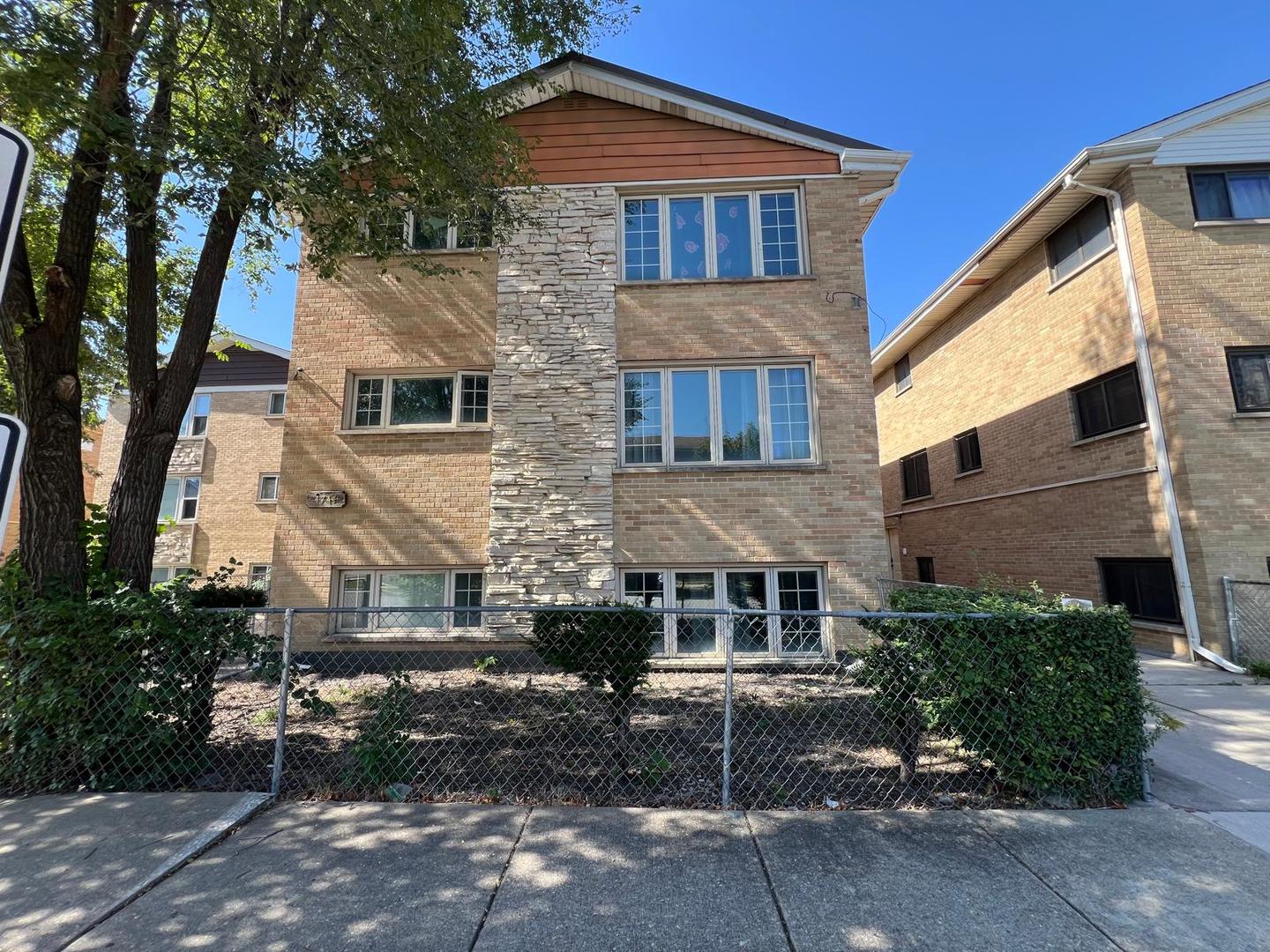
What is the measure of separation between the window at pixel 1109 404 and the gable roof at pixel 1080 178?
3292 mm

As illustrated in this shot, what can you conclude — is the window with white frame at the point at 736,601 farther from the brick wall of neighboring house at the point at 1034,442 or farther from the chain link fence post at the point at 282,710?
the chain link fence post at the point at 282,710

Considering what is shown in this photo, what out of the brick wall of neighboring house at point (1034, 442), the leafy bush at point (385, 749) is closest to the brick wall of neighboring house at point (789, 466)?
the brick wall of neighboring house at point (1034, 442)

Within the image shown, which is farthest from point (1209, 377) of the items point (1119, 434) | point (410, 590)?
point (410, 590)

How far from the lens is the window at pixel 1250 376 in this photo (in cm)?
903

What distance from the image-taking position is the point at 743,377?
891 centimetres

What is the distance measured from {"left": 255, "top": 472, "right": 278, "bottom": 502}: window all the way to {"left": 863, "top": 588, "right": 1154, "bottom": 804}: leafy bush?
65.7 feet

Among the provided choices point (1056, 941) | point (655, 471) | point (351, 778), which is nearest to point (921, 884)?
point (1056, 941)

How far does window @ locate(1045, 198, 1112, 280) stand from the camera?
34.3 feet

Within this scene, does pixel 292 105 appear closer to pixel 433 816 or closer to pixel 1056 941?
pixel 433 816

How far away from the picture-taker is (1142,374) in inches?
372

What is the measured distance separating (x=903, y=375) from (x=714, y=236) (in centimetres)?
1175

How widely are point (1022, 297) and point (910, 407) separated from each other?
541 cm

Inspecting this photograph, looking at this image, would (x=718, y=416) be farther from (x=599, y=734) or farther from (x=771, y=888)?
(x=771, y=888)

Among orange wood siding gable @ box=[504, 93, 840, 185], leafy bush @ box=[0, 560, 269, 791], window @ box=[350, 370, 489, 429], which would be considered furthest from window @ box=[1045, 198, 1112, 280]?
leafy bush @ box=[0, 560, 269, 791]
